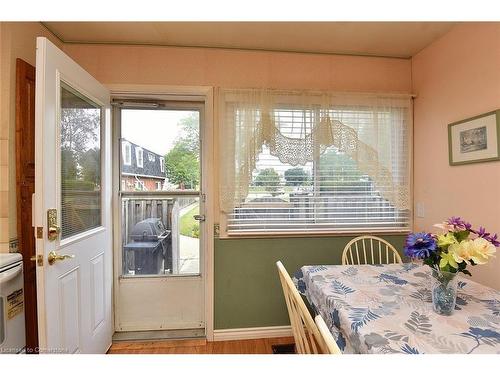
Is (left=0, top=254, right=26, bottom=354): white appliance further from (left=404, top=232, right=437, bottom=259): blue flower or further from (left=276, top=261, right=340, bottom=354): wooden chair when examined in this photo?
(left=404, top=232, right=437, bottom=259): blue flower

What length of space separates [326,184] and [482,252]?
1.18 metres

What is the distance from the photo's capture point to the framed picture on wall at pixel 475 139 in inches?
58.0

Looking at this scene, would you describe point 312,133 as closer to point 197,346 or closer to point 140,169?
point 140,169

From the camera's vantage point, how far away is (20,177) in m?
1.41

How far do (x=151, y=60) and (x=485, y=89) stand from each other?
231 cm

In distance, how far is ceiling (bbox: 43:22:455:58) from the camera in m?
1.71

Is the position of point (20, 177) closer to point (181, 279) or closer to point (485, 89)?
point (181, 279)

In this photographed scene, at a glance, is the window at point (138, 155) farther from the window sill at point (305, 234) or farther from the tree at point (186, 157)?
the window sill at point (305, 234)

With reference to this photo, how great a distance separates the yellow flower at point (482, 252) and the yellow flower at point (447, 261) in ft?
0.22

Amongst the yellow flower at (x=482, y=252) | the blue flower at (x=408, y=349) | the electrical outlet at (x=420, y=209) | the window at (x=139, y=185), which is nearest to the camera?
the blue flower at (x=408, y=349)

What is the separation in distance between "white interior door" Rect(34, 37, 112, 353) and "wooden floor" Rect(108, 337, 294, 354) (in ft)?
0.62

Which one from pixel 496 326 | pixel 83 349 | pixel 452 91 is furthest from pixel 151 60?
pixel 496 326

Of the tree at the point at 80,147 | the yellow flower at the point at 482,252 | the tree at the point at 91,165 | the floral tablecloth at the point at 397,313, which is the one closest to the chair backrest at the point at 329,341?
the floral tablecloth at the point at 397,313

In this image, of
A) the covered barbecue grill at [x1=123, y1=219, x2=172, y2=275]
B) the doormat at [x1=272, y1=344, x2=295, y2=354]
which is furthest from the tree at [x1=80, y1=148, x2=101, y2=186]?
the doormat at [x1=272, y1=344, x2=295, y2=354]
